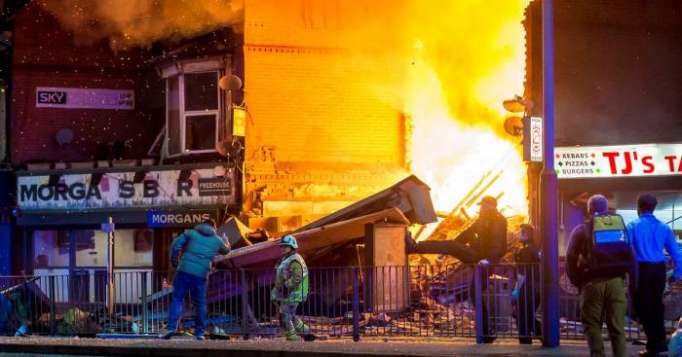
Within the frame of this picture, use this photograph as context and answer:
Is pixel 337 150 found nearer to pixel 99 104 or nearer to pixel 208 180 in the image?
pixel 208 180

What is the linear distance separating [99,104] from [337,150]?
6614 mm

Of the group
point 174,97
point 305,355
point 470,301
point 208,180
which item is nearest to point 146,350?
point 305,355

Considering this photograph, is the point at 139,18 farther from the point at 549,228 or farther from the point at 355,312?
the point at 549,228

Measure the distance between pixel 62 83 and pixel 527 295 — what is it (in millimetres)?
15379

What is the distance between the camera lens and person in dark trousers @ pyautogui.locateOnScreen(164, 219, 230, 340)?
13.6 m

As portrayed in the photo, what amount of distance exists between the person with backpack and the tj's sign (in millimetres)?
9228

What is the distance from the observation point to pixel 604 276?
30.9ft

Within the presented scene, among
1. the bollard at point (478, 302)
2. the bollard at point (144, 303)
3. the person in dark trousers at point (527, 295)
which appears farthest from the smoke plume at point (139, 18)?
the person in dark trousers at point (527, 295)

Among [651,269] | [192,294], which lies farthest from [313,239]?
[651,269]

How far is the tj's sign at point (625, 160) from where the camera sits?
60.5ft

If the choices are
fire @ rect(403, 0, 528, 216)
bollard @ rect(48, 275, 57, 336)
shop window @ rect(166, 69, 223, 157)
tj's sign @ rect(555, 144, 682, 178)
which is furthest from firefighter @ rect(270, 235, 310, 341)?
fire @ rect(403, 0, 528, 216)

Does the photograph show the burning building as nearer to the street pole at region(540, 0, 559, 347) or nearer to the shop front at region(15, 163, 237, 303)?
the shop front at region(15, 163, 237, 303)

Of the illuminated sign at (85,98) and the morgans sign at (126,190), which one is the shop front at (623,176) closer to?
the morgans sign at (126,190)

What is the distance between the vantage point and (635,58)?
1912cm
